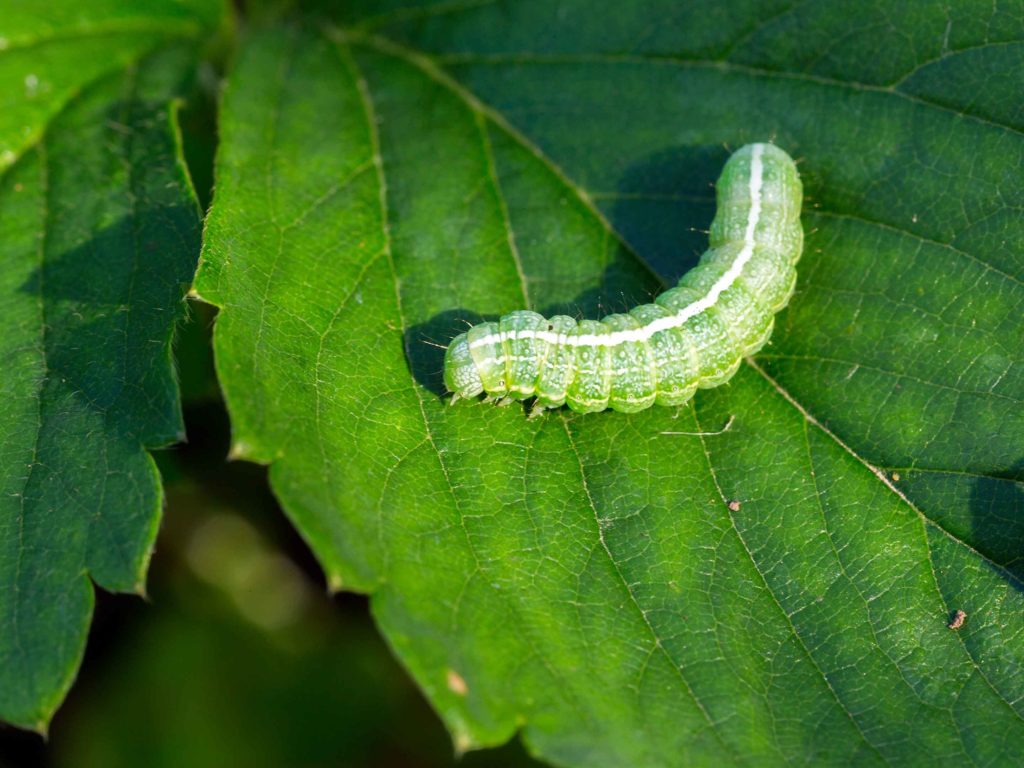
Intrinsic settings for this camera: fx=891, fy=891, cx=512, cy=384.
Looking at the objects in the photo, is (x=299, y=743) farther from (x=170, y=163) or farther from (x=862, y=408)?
(x=862, y=408)

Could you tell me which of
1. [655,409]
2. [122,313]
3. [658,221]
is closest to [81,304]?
[122,313]

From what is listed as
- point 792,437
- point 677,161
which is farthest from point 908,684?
point 677,161

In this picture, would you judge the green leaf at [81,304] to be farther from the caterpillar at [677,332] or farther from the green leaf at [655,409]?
the caterpillar at [677,332]

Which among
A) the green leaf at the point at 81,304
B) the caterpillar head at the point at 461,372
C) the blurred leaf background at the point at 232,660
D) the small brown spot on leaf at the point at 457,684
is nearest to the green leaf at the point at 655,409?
the small brown spot on leaf at the point at 457,684

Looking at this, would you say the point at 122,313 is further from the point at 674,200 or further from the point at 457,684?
the point at 674,200

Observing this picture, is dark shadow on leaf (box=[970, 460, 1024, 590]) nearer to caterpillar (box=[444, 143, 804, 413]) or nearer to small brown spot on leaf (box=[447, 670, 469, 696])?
caterpillar (box=[444, 143, 804, 413])

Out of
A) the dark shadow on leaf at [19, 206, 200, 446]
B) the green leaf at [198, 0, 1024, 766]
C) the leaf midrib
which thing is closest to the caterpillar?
the green leaf at [198, 0, 1024, 766]
